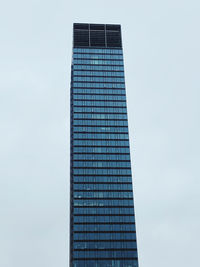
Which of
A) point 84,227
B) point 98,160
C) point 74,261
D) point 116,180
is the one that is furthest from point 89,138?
point 74,261

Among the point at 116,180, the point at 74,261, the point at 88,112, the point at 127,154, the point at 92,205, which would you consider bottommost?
the point at 74,261

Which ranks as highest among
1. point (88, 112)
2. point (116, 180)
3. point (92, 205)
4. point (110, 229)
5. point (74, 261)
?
point (88, 112)

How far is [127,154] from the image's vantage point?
190375 millimetres

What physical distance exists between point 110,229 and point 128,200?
1557 centimetres

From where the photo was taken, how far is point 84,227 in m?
171

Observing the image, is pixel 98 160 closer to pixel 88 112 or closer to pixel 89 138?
pixel 89 138

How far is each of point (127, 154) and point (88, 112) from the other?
94.2 ft

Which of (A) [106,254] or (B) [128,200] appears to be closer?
(A) [106,254]

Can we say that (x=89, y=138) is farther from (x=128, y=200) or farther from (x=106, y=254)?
(x=106, y=254)

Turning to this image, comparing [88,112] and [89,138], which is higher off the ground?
[88,112]

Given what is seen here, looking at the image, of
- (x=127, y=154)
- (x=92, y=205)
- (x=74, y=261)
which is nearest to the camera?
(x=74, y=261)

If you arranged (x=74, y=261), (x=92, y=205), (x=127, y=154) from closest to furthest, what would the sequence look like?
(x=74, y=261)
(x=92, y=205)
(x=127, y=154)

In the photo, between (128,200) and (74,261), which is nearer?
(74,261)

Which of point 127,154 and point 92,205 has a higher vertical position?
point 127,154
